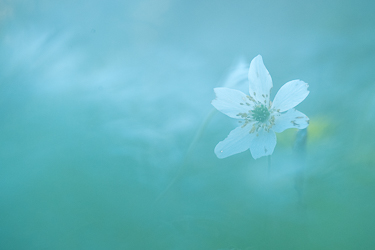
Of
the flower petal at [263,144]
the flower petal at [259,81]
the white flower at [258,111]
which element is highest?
the flower petal at [259,81]

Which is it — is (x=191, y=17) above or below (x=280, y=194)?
above

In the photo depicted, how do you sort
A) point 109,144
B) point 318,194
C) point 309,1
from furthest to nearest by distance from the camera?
1. point 309,1
2. point 109,144
3. point 318,194

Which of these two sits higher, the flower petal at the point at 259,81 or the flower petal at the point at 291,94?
the flower petal at the point at 259,81

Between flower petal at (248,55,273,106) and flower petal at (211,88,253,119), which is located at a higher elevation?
flower petal at (248,55,273,106)

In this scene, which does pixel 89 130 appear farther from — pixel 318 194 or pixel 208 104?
pixel 318 194

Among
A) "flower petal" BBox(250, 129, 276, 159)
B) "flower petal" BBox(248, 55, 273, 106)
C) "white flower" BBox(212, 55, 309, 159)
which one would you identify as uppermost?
"flower petal" BBox(248, 55, 273, 106)

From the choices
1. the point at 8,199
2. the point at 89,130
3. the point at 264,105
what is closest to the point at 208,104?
the point at 264,105
